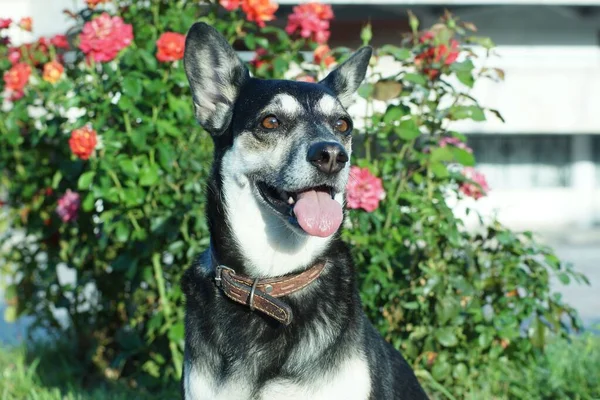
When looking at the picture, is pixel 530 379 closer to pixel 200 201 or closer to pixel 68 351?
pixel 200 201

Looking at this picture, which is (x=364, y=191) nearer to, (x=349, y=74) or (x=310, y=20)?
(x=349, y=74)

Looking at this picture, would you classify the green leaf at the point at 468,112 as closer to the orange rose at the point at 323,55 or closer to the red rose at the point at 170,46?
the orange rose at the point at 323,55

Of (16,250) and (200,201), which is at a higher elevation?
(200,201)

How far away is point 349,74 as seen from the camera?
152 inches

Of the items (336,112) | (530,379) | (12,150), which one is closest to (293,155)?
(336,112)

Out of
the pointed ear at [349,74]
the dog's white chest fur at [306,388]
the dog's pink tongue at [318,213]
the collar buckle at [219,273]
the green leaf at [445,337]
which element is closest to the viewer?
the dog's white chest fur at [306,388]

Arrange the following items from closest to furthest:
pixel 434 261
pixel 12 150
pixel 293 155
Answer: pixel 293 155
pixel 434 261
pixel 12 150

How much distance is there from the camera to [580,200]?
22250mm

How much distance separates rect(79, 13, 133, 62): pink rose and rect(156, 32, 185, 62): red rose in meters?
0.23

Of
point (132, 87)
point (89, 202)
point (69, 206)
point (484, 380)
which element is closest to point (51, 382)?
point (69, 206)

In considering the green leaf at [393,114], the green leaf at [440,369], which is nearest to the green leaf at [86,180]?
the green leaf at [393,114]

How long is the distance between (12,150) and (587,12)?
19.9 metres

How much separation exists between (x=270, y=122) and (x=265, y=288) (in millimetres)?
712

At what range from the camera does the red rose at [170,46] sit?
14.3 ft
